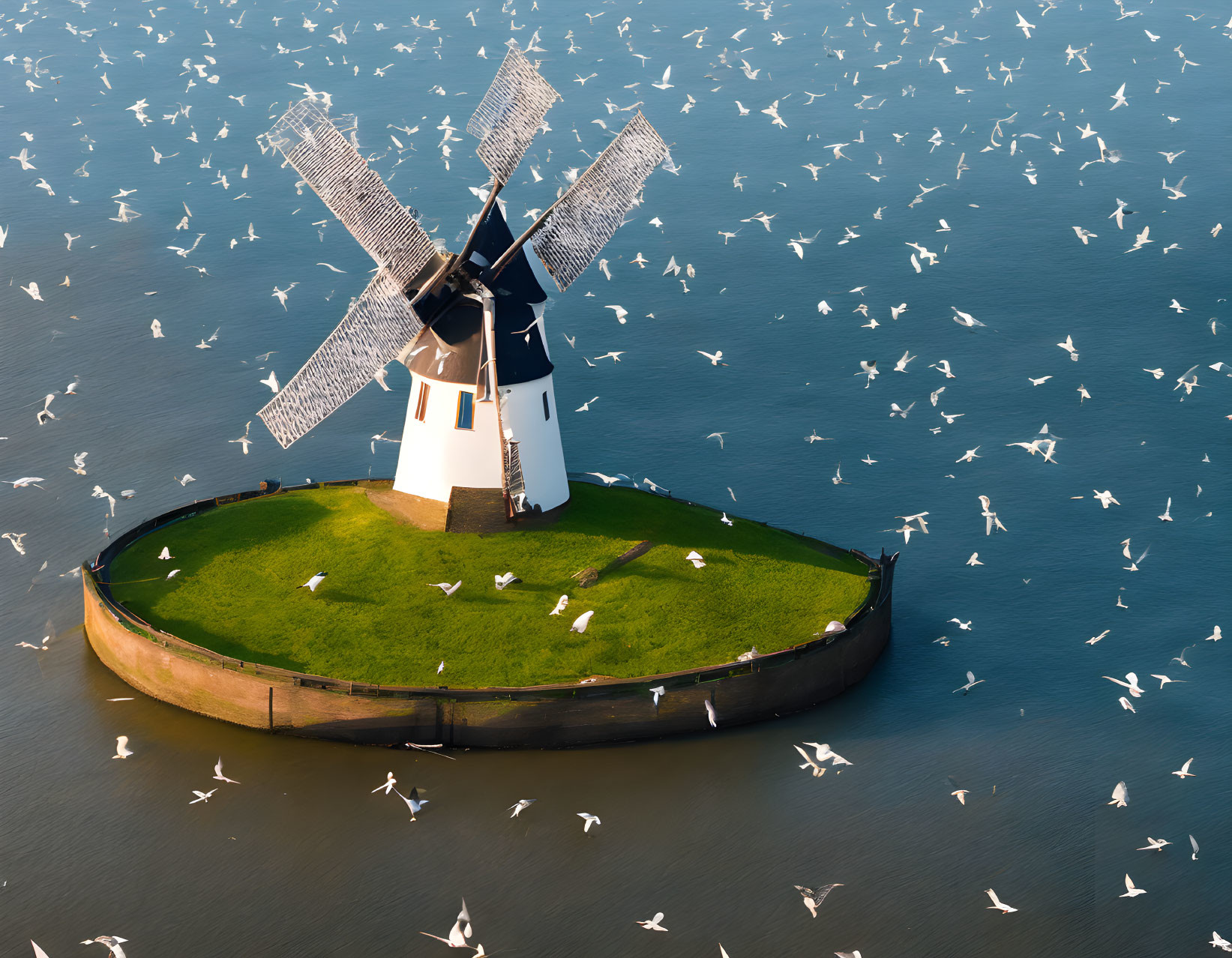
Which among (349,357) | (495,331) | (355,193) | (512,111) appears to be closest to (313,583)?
(349,357)

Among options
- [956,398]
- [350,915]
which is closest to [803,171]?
[956,398]

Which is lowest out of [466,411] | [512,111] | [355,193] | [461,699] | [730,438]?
[730,438]

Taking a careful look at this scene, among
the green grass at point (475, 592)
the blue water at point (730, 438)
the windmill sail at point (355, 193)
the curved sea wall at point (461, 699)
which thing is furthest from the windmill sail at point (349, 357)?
the blue water at point (730, 438)

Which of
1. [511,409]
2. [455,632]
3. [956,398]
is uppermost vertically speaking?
[511,409]

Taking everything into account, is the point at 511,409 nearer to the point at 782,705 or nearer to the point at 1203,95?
the point at 782,705

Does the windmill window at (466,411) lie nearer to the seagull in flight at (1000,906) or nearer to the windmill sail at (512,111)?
the windmill sail at (512,111)

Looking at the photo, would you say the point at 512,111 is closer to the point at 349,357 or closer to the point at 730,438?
the point at 349,357
